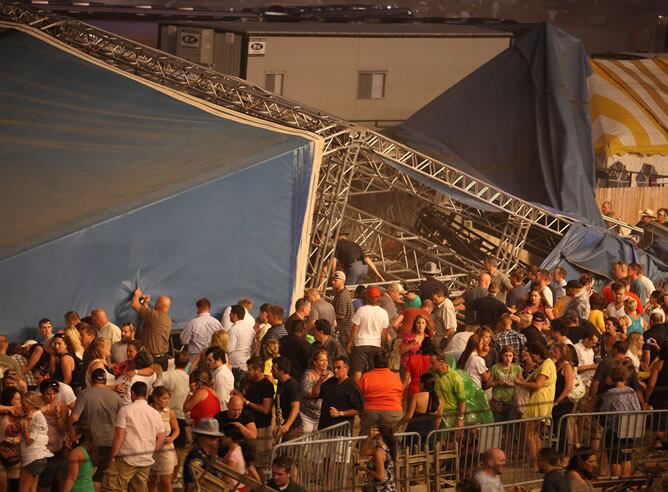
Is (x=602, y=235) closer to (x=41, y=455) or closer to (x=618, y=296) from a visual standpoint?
(x=618, y=296)

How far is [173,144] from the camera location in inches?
862

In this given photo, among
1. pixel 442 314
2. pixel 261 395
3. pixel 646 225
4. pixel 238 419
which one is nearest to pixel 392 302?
pixel 442 314

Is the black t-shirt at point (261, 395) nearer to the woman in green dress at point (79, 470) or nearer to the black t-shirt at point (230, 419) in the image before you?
the black t-shirt at point (230, 419)

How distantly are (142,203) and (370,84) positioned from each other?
14231mm

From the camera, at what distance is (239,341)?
1769cm

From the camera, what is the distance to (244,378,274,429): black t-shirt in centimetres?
1482

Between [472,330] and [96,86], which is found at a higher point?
[96,86]

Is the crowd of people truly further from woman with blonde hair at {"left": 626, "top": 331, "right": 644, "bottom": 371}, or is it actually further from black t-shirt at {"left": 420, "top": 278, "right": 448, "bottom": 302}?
black t-shirt at {"left": 420, "top": 278, "right": 448, "bottom": 302}

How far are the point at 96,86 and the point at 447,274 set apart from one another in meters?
6.56

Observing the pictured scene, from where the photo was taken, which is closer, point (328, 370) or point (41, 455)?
point (41, 455)

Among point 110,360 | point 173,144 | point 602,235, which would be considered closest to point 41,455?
point 110,360

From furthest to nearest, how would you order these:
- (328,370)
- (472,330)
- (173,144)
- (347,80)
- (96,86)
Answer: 1. (347,80)
2. (96,86)
3. (173,144)
4. (472,330)
5. (328,370)

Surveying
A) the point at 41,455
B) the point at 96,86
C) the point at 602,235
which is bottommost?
the point at 41,455

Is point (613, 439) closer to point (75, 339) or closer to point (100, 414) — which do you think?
point (100, 414)
